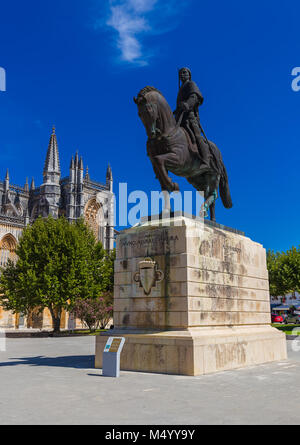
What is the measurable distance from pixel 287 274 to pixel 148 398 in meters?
37.0

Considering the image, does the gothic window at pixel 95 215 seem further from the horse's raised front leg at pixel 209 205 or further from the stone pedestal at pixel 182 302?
the stone pedestal at pixel 182 302

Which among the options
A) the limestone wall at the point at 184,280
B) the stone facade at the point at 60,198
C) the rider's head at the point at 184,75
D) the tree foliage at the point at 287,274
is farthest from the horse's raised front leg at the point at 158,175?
the stone facade at the point at 60,198

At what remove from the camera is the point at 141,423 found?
520 cm

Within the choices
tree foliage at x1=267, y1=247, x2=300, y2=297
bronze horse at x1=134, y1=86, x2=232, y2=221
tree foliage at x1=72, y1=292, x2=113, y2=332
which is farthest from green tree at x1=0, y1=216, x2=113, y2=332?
bronze horse at x1=134, y1=86, x2=232, y2=221

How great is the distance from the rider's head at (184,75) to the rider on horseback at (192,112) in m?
0.32

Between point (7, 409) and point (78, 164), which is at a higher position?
point (78, 164)

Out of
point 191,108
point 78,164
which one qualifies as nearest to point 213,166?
point 191,108

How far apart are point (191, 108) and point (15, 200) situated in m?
65.3

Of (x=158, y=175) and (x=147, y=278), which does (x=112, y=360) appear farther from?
(x=158, y=175)

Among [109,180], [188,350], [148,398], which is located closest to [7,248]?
[109,180]

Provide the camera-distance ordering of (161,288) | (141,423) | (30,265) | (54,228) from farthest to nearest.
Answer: (54,228), (30,265), (161,288), (141,423)

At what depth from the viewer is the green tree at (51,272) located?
1267 inches

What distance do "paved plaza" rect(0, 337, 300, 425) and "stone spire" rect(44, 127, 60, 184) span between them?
60.9 metres
